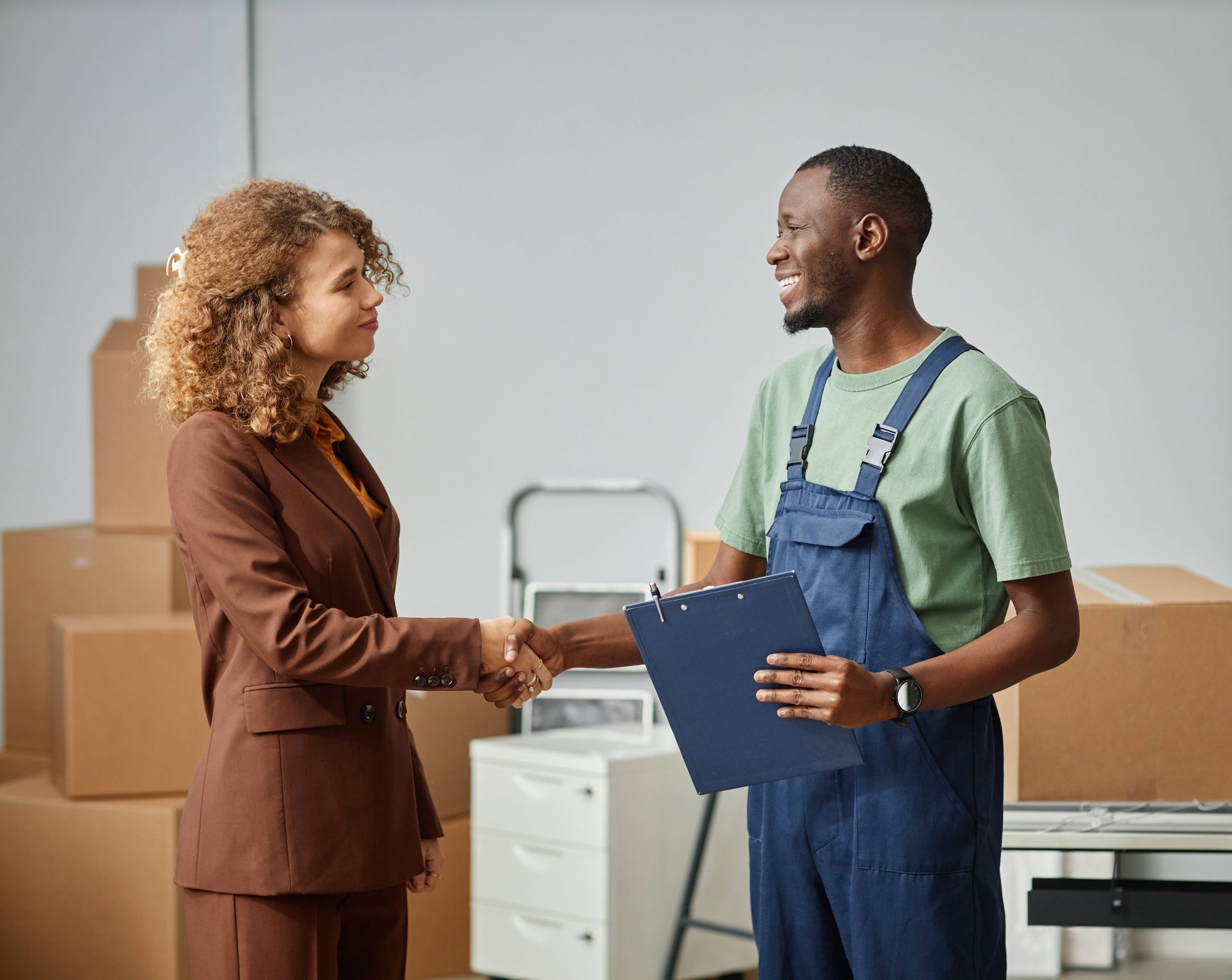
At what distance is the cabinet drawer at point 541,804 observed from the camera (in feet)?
9.17

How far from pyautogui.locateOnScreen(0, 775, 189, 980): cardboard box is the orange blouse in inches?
53.1

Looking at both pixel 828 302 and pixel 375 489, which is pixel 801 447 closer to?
pixel 828 302

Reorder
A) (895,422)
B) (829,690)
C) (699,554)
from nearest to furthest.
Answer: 1. (829,690)
2. (895,422)
3. (699,554)

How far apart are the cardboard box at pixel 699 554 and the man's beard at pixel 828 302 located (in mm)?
1484

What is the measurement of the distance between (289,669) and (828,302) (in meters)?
0.74

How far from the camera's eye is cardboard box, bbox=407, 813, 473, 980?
306cm

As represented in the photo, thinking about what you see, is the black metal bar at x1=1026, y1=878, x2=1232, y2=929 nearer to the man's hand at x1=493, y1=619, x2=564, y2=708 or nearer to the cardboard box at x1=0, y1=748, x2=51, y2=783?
the man's hand at x1=493, y1=619, x2=564, y2=708

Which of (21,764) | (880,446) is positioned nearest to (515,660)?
(880,446)

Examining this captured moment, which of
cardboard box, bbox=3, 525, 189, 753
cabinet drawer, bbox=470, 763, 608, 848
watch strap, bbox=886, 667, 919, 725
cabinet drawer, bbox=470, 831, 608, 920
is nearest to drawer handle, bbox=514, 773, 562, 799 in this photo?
cabinet drawer, bbox=470, 763, 608, 848

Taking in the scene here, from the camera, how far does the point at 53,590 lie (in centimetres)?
313

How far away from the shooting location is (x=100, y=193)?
143 inches

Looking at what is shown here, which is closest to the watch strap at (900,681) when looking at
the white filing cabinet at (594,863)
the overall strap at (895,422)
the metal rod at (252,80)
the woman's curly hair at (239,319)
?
the overall strap at (895,422)

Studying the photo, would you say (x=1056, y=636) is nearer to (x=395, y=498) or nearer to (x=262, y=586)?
(x=262, y=586)

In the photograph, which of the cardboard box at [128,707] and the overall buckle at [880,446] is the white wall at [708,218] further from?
the overall buckle at [880,446]
